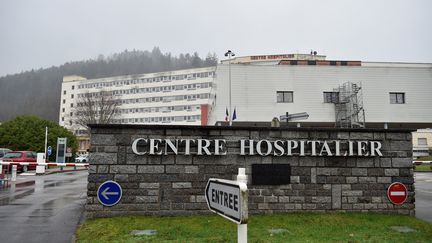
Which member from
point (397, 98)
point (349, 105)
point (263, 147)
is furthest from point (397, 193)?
point (397, 98)

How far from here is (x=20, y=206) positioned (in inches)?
415

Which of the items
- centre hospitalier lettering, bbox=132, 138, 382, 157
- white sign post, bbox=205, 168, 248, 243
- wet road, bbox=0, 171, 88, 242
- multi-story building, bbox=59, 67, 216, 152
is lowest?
wet road, bbox=0, 171, 88, 242

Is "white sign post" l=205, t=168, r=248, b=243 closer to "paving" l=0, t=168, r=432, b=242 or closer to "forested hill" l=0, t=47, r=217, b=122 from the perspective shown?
"paving" l=0, t=168, r=432, b=242

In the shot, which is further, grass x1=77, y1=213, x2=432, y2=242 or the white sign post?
grass x1=77, y1=213, x2=432, y2=242

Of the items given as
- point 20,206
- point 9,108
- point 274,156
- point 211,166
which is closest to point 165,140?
point 211,166

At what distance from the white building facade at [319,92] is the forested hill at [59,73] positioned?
97574 millimetres

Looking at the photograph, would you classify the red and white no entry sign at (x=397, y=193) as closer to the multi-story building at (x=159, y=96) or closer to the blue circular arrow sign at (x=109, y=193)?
the blue circular arrow sign at (x=109, y=193)

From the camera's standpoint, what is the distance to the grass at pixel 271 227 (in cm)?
656

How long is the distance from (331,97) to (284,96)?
456 centimetres

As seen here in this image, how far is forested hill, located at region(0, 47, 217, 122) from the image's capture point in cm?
12075

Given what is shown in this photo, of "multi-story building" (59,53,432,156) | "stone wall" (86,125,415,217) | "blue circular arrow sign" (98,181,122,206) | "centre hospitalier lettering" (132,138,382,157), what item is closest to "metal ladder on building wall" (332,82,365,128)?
"multi-story building" (59,53,432,156)

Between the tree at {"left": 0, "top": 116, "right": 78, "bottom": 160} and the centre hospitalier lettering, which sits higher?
the tree at {"left": 0, "top": 116, "right": 78, "bottom": 160}

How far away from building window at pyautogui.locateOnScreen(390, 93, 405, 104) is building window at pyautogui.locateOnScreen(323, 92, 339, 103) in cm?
539

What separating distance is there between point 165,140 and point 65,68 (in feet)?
533
